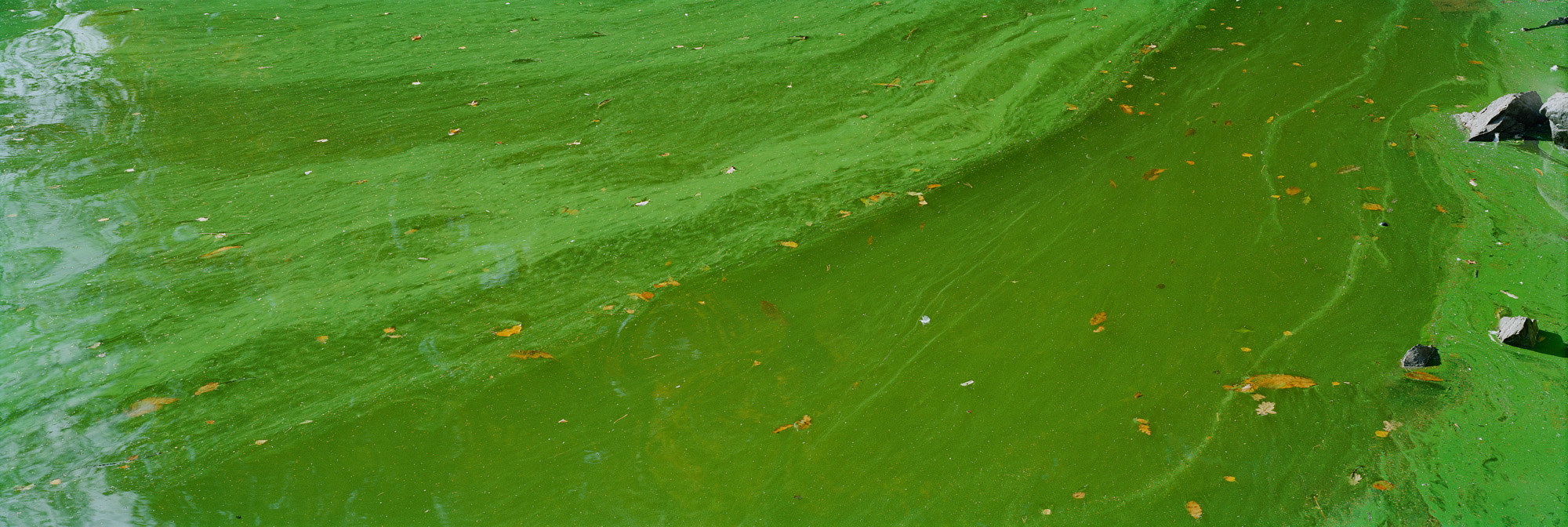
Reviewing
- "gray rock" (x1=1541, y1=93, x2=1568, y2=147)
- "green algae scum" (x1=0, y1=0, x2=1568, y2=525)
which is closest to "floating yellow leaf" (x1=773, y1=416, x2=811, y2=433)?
"green algae scum" (x1=0, y1=0, x2=1568, y2=525)

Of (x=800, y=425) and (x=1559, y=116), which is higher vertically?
(x=1559, y=116)

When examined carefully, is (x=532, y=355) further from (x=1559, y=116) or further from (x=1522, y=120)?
(x=1559, y=116)

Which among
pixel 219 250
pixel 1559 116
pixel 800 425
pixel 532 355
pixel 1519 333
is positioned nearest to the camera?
pixel 800 425

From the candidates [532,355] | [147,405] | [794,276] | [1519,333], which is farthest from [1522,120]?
[147,405]

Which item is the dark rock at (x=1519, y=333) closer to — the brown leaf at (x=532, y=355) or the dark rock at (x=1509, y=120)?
the dark rock at (x=1509, y=120)

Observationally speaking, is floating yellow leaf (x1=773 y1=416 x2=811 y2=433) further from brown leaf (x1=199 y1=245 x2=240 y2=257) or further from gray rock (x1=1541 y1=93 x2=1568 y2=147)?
gray rock (x1=1541 y1=93 x2=1568 y2=147)

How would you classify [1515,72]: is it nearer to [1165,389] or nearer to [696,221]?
[1165,389]

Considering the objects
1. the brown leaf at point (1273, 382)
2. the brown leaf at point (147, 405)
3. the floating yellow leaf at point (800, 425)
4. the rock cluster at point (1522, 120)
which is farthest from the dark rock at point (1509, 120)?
the brown leaf at point (147, 405)
